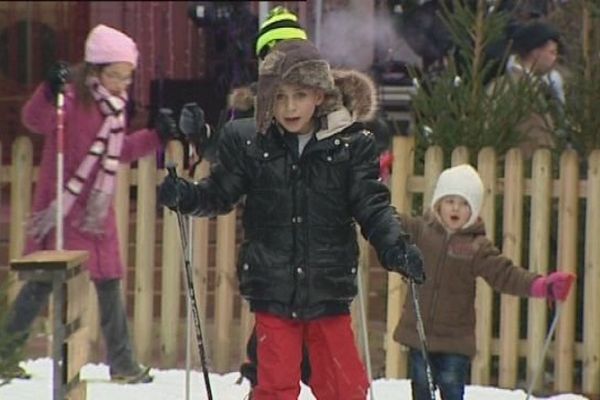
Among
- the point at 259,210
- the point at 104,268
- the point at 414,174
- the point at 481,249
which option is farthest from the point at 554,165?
the point at 259,210

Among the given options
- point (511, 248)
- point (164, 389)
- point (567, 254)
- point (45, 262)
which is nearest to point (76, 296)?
point (45, 262)

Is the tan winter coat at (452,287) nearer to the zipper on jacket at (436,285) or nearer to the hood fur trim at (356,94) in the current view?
the zipper on jacket at (436,285)

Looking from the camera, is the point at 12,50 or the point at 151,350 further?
the point at 12,50

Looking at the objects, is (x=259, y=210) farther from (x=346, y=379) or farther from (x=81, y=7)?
(x=81, y=7)

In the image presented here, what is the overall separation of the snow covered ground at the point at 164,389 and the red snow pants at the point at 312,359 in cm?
152

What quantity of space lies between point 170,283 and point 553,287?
8.82ft

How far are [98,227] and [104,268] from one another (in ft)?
0.63

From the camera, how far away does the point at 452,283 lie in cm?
627

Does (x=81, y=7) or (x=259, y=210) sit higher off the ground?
(x=81, y=7)

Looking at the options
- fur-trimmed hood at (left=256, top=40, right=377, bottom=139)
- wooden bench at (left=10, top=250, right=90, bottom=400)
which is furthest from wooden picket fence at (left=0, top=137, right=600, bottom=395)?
wooden bench at (left=10, top=250, right=90, bottom=400)

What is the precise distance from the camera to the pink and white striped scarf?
7.13 m

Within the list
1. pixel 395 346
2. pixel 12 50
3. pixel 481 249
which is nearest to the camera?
pixel 481 249

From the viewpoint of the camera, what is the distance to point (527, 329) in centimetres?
789

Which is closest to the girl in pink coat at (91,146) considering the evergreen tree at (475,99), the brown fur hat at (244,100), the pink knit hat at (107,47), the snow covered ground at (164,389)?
the pink knit hat at (107,47)
